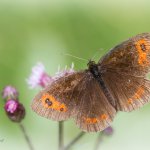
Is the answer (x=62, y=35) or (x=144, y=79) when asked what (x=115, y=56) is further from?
(x=62, y=35)

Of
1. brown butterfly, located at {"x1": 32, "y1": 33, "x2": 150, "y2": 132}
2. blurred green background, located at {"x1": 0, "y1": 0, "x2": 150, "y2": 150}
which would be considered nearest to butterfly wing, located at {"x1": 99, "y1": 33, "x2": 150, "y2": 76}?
brown butterfly, located at {"x1": 32, "y1": 33, "x2": 150, "y2": 132}

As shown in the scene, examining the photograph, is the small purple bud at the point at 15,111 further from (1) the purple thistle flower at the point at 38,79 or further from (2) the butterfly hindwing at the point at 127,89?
(2) the butterfly hindwing at the point at 127,89

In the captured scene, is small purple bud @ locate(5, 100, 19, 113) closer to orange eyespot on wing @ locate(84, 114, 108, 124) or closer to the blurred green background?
orange eyespot on wing @ locate(84, 114, 108, 124)

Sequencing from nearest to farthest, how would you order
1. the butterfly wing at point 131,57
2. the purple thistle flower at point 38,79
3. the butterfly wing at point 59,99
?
1. the butterfly wing at point 59,99
2. the butterfly wing at point 131,57
3. the purple thistle flower at point 38,79

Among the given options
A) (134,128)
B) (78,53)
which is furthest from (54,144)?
(78,53)

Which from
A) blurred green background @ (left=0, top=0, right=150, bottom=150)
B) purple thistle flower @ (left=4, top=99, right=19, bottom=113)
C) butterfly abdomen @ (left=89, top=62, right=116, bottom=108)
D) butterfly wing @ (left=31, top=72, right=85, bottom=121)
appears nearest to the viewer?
butterfly wing @ (left=31, top=72, right=85, bottom=121)

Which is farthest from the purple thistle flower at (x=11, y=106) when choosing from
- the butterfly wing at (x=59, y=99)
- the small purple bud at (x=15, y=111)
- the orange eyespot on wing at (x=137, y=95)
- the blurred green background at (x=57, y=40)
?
the blurred green background at (x=57, y=40)

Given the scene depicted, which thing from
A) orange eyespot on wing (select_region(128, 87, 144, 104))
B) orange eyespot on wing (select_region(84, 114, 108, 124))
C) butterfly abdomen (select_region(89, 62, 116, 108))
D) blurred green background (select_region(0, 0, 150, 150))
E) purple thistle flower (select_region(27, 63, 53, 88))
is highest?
butterfly abdomen (select_region(89, 62, 116, 108))
